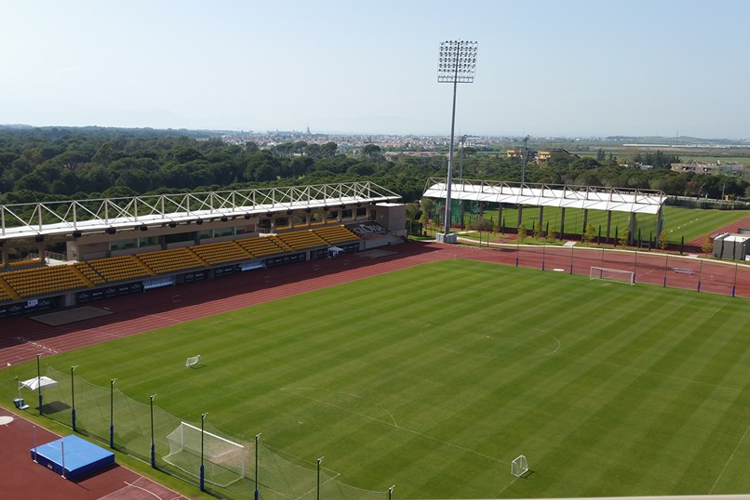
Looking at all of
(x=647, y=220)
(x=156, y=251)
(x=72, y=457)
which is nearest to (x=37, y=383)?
(x=72, y=457)

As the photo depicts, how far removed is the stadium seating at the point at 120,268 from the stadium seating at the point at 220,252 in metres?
6.63

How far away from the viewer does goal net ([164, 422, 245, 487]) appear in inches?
1007

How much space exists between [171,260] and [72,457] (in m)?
33.9

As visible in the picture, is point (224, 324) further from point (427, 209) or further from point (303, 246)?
point (427, 209)

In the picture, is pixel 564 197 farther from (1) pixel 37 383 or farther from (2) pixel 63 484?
(2) pixel 63 484

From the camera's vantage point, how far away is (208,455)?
26.3m

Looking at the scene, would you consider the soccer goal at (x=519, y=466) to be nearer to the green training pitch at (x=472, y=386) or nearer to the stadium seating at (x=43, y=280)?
the green training pitch at (x=472, y=386)

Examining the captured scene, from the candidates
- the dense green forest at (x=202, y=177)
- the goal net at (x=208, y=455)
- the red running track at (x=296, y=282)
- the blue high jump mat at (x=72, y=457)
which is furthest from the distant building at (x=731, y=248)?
the blue high jump mat at (x=72, y=457)

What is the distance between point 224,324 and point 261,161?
14503cm

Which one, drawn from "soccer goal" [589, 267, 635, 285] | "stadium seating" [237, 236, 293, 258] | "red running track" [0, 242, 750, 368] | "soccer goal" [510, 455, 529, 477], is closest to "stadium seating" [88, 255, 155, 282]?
"red running track" [0, 242, 750, 368]

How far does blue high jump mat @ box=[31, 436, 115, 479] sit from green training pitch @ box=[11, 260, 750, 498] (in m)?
4.63

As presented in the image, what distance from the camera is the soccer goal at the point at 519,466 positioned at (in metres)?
26.0

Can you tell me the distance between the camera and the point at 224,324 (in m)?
45.8

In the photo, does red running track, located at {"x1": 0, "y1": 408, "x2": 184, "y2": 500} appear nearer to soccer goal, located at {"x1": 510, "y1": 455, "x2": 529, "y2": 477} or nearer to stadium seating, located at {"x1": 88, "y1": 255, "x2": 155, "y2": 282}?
soccer goal, located at {"x1": 510, "y1": 455, "x2": 529, "y2": 477}
